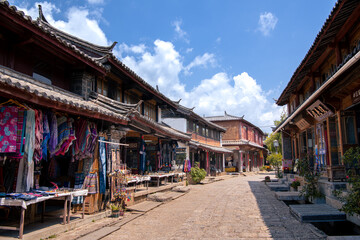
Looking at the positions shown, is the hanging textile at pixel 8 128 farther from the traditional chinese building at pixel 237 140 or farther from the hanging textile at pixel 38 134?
the traditional chinese building at pixel 237 140

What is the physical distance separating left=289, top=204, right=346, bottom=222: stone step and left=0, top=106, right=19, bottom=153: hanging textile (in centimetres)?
689

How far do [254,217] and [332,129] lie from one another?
3972mm

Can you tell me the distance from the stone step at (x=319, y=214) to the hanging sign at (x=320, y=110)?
3.14 meters

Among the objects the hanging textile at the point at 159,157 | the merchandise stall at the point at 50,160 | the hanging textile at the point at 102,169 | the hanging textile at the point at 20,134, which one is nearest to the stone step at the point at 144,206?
the merchandise stall at the point at 50,160

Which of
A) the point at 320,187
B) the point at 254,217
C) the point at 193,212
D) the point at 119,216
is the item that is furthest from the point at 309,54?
the point at 119,216

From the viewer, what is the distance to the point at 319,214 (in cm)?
680

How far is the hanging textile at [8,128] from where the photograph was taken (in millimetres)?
5504

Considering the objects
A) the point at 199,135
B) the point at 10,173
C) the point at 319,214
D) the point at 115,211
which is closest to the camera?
the point at 10,173

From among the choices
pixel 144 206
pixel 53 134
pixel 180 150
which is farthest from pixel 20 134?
pixel 180 150

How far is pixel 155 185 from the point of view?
14.3 metres

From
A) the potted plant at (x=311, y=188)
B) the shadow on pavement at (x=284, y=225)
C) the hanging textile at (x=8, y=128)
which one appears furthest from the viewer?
the potted plant at (x=311, y=188)

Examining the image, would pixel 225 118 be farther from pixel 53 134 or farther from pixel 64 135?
pixel 53 134

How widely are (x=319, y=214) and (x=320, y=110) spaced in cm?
408

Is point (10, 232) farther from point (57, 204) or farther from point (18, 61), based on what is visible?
point (18, 61)
